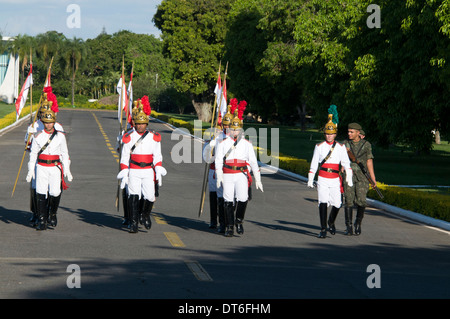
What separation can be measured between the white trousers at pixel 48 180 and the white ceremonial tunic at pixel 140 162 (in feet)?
3.72

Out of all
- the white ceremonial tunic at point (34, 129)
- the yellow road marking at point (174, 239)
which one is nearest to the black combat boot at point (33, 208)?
the white ceremonial tunic at point (34, 129)

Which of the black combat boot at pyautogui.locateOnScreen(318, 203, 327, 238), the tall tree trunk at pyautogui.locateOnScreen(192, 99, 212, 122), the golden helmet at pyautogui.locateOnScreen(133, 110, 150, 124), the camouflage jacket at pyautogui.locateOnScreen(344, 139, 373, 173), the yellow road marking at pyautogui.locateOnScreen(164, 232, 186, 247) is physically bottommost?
the yellow road marking at pyautogui.locateOnScreen(164, 232, 186, 247)

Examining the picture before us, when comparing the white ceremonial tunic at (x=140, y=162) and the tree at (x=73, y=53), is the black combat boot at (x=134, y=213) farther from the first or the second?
the tree at (x=73, y=53)

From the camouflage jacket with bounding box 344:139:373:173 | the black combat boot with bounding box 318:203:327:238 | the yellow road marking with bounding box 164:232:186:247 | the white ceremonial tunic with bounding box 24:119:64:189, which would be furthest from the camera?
the camouflage jacket with bounding box 344:139:373:173

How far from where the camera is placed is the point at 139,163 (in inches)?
479

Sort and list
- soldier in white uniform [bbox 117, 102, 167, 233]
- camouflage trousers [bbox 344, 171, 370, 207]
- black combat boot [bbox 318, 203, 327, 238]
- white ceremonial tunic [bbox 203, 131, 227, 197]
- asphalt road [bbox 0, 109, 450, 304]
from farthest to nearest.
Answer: camouflage trousers [bbox 344, 171, 370, 207]
white ceremonial tunic [bbox 203, 131, 227, 197]
black combat boot [bbox 318, 203, 327, 238]
soldier in white uniform [bbox 117, 102, 167, 233]
asphalt road [bbox 0, 109, 450, 304]

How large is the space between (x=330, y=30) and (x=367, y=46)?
9.74m

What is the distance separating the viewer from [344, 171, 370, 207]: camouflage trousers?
12906 millimetres

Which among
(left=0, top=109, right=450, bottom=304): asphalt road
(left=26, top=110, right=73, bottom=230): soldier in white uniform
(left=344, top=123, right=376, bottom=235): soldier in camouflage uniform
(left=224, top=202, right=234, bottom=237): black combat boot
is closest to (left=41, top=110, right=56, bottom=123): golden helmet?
(left=26, top=110, right=73, bottom=230): soldier in white uniform

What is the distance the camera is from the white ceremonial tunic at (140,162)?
12.2m

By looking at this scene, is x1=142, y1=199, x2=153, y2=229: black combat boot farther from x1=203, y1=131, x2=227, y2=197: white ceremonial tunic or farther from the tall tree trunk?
the tall tree trunk

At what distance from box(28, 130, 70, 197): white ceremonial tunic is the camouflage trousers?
15.5 feet
